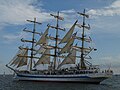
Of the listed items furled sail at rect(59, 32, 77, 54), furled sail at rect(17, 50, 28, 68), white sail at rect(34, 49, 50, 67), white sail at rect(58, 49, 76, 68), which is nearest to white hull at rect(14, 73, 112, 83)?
white sail at rect(58, 49, 76, 68)

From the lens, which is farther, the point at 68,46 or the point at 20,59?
the point at 20,59

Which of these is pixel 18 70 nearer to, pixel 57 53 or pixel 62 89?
pixel 57 53

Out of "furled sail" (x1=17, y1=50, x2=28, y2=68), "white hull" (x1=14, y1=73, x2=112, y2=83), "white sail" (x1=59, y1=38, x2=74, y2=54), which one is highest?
"white sail" (x1=59, y1=38, x2=74, y2=54)

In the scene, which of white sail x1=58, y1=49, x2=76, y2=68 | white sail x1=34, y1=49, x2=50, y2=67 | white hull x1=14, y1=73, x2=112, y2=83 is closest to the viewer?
white hull x1=14, y1=73, x2=112, y2=83

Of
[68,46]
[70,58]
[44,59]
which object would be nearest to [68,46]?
[68,46]

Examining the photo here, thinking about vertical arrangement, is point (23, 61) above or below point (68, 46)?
below

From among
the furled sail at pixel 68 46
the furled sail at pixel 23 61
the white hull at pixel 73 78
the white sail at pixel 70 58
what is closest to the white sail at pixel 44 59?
→ the white hull at pixel 73 78

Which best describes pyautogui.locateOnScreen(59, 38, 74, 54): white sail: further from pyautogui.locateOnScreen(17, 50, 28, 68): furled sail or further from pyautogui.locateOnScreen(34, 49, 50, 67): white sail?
pyautogui.locateOnScreen(17, 50, 28, 68): furled sail

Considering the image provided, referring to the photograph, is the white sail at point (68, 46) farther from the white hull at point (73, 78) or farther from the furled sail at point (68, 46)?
the white hull at point (73, 78)

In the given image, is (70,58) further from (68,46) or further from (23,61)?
(23,61)

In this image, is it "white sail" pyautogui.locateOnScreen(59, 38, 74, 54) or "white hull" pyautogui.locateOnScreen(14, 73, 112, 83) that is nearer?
"white hull" pyautogui.locateOnScreen(14, 73, 112, 83)

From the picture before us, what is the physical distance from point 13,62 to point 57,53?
1589 cm

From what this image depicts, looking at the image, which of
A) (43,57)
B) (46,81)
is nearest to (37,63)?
(43,57)

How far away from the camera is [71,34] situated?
8875 cm
